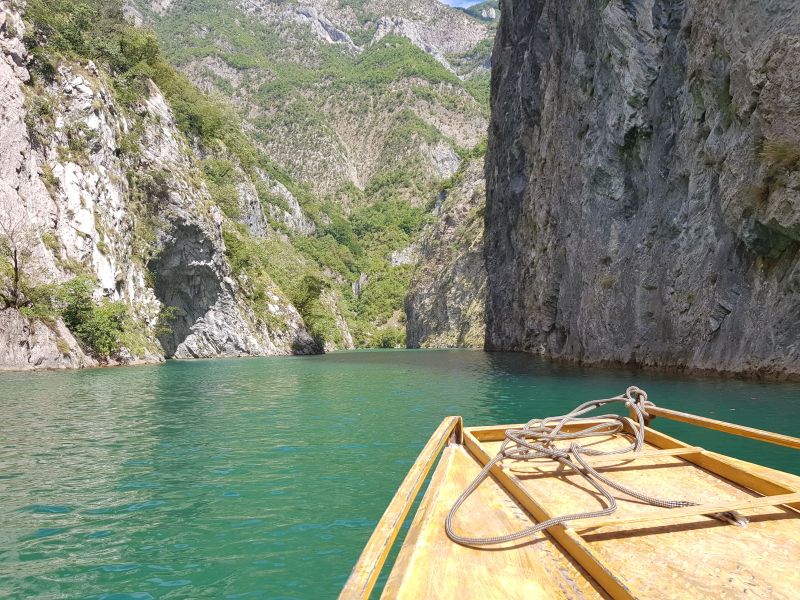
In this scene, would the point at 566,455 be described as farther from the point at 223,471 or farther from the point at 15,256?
the point at 15,256

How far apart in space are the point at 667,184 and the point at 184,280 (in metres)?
41.6

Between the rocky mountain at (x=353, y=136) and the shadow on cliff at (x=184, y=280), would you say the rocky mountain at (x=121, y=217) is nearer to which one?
the shadow on cliff at (x=184, y=280)

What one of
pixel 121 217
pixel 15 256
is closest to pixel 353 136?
pixel 121 217

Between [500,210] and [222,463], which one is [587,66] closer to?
[500,210]

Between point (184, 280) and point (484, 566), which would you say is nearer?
point (484, 566)

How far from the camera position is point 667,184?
26734 mm

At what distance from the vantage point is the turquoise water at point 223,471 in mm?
5328

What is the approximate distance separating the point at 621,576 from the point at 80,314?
3604 cm

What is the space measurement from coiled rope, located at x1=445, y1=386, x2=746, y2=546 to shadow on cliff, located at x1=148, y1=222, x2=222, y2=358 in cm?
4447

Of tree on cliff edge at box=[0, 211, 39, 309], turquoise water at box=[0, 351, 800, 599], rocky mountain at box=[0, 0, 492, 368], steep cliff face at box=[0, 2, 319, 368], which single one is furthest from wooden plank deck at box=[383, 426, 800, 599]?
tree on cliff edge at box=[0, 211, 39, 309]

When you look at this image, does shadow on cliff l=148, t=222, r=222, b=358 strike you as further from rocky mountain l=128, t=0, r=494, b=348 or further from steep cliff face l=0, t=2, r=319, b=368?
rocky mountain l=128, t=0, r=494, b=348

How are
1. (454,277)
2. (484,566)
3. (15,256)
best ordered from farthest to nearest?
(454,277), (15,256), (484,566)

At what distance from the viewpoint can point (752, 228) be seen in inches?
781

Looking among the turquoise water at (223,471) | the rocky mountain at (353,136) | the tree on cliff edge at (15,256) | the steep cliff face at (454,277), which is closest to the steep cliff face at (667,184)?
the turquoise water at (223,471)
